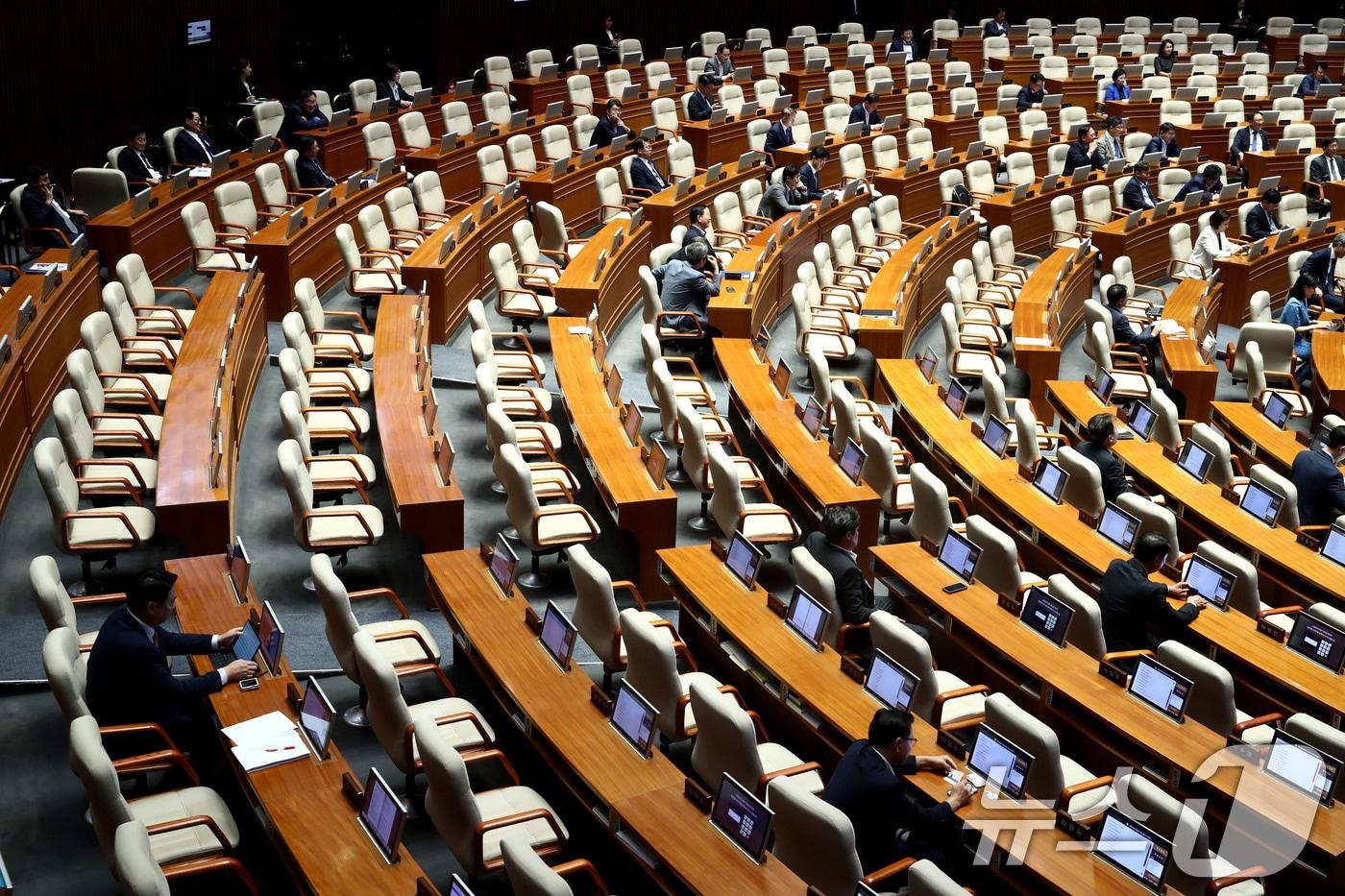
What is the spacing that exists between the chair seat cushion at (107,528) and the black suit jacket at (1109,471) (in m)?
4.71

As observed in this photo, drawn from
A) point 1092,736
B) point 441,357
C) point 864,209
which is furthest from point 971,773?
point 864,209

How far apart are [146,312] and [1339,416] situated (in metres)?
7.70

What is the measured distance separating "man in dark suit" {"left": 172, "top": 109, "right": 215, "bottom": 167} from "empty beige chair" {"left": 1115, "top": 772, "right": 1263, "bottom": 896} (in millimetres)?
8688

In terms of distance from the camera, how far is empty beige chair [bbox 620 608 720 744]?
196 inches

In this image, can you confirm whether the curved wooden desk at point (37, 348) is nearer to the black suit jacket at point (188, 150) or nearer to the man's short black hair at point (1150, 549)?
the black suit jacket at point (188, 150)

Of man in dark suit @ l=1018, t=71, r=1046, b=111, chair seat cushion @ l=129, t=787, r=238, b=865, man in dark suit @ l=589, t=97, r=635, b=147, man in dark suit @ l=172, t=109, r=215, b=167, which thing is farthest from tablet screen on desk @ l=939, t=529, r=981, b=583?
man in dark suit @ l=1018, t=71, r=1046, b=111

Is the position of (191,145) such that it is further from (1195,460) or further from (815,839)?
(815,839)

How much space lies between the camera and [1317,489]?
7855 millimetres

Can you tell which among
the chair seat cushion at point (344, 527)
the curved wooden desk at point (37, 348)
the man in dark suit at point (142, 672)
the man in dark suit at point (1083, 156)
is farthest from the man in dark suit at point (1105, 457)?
the man in dark suit at point (1083, 156)

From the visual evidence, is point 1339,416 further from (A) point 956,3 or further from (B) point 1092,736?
(A) point 956,3

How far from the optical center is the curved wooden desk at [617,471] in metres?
6.72

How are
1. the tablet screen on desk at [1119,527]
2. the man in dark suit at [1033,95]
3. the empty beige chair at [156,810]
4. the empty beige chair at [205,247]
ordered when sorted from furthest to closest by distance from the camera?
the man in dark suit at [1033,95] → the empty beige chair at [205,247] → the tablet screen on desk at [1119,527] → the empty beige chair at [156,810]

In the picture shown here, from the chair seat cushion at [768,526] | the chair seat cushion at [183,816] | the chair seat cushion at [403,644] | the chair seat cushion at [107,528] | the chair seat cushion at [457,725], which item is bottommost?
the chair seat cushion at [768,526]

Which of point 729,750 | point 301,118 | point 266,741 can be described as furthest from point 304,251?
point 729,750
